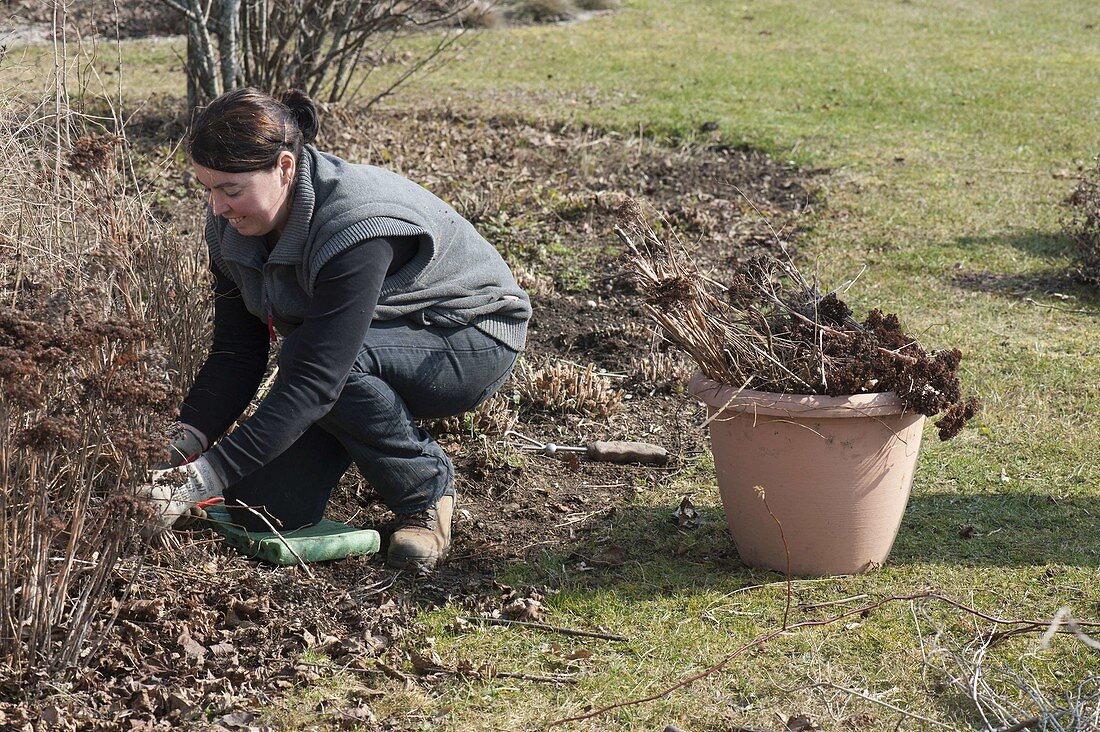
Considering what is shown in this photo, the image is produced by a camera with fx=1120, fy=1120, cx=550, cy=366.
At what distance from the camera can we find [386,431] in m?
3.38

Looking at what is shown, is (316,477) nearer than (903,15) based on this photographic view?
Yes

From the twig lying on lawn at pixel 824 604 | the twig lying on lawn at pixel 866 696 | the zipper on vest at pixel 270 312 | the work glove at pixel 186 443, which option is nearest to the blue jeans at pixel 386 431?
the work glove at pixel 186 443

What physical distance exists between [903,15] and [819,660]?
16.7 m

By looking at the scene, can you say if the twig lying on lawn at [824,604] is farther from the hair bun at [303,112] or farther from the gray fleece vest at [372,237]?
the hair bun at [303,112]

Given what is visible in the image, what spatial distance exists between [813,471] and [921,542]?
705mm

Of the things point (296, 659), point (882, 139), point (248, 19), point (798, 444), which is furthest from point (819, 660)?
point (882, 139)

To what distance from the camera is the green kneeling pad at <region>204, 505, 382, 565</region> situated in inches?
129

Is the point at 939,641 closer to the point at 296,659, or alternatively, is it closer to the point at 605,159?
the point at 296,659

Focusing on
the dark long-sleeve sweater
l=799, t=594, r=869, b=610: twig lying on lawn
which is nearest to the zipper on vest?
the dark long-sleeve sweater

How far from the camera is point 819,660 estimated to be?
297 centimetres

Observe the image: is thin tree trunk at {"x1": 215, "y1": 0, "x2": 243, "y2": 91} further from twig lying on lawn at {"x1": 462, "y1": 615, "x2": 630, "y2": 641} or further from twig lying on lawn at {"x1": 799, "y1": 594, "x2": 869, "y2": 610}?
twig lying on lawn at {"x1": 799, "y1": 594, "x2": 869, "y2": 610}

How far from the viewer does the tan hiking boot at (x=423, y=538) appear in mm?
3416

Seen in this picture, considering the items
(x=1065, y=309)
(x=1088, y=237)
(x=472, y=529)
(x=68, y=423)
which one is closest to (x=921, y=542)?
(x=472, y=529)

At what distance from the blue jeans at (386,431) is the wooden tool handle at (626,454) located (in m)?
0.83
